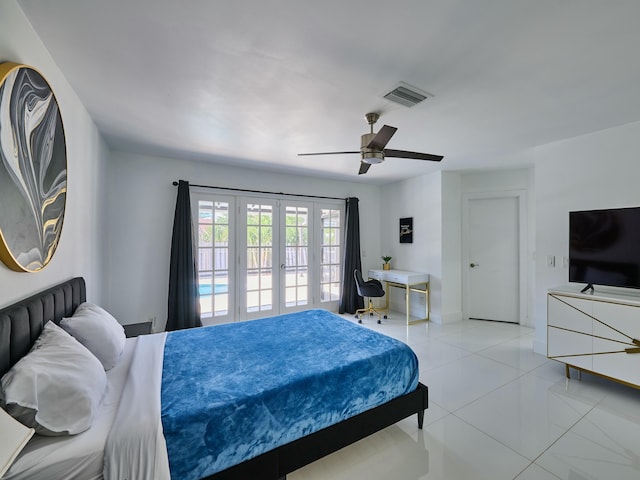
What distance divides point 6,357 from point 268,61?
6.68 feet

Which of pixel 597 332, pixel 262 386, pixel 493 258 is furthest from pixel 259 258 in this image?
pixel 597 332

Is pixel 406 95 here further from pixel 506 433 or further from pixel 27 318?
pixel 27 318

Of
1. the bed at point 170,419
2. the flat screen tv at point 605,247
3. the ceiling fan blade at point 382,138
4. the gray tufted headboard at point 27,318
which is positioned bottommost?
the bed at point 170,419

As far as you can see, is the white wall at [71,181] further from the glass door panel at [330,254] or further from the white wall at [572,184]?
the white wall at [572,184]

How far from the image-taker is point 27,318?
1.39 metres

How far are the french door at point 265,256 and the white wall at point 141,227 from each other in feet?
1.36

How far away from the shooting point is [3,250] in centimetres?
128

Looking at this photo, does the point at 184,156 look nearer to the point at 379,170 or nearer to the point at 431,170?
the point at 379,170

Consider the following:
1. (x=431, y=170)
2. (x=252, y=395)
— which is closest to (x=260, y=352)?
(x=252, y=395)

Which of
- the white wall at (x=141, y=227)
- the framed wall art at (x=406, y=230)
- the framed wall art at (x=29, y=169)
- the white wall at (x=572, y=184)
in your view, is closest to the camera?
the framed wall art at (x=29, y=169)

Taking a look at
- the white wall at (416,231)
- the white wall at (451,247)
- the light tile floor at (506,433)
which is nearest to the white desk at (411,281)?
the white wall at (416,231)

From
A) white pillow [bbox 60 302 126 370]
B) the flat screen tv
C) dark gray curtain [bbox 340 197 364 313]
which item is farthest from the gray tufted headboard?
the flat screen tv

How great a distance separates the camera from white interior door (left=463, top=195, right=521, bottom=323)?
4.51m

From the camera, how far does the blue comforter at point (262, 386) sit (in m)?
1.34
